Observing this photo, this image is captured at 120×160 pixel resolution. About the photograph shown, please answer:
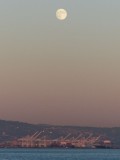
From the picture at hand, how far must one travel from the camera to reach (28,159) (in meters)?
167

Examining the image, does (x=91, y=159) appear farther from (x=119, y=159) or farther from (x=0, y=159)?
(x=0, y=159)

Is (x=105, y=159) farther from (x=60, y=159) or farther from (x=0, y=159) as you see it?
(x=0, y=159)

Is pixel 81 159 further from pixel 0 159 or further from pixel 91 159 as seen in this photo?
pixel 0 159

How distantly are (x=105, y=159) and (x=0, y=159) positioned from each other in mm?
24133

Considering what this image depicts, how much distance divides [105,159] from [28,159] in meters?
15.3

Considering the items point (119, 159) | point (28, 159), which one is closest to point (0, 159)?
point (28, 159)

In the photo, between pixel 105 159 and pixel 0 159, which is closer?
pixel 0 159

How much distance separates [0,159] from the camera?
517ft

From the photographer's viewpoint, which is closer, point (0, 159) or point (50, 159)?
point (0, 159)

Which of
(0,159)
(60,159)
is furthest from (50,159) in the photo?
(0,159)

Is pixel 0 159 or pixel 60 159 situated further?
pixel 60 159

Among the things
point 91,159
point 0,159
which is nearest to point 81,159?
point 91,159

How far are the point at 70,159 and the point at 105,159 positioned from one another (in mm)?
7006

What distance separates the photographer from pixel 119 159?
547ft
